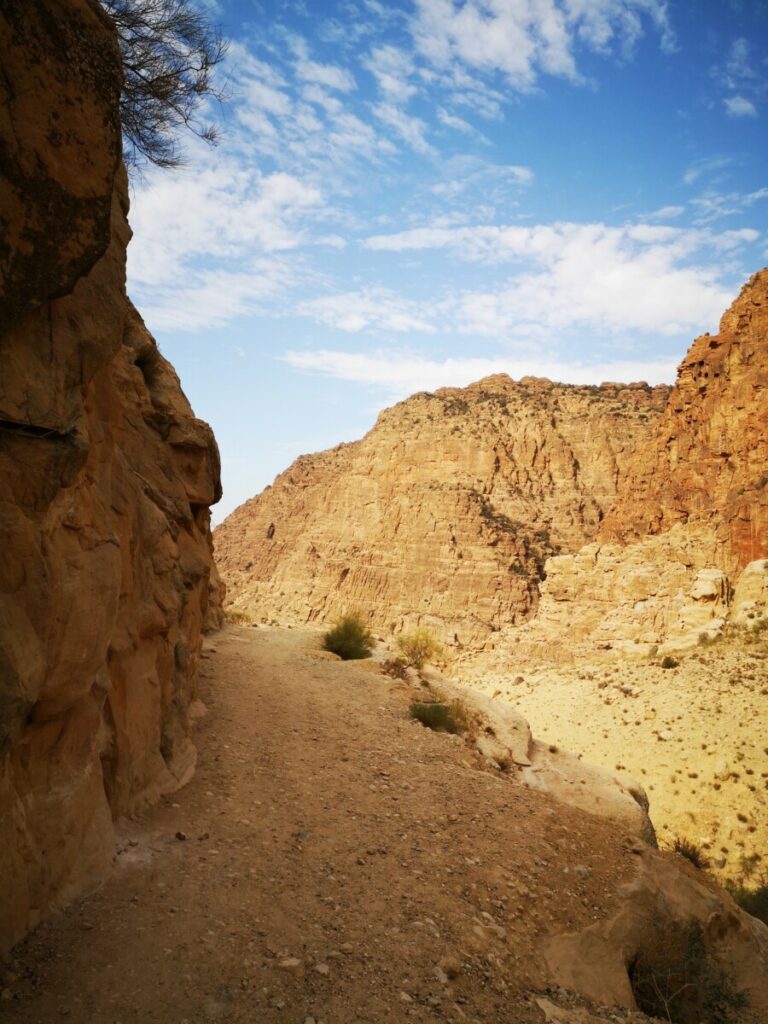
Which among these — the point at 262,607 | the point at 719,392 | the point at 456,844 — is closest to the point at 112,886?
the point at 456,844

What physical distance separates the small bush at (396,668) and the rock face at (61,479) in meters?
8.28

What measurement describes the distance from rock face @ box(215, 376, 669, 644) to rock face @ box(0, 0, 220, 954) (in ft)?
162

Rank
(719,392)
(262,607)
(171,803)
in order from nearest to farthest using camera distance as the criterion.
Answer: (171,803) < (719,392) < (262,607)

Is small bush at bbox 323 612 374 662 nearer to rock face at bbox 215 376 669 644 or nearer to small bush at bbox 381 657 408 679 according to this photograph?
small bush at bbox 381 657 408 679

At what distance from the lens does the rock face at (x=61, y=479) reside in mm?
3326

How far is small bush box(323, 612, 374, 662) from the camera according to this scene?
1631 cm

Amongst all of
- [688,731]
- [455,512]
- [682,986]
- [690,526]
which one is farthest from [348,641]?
[455,512]

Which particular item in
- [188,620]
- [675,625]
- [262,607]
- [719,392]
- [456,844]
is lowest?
[262,607]

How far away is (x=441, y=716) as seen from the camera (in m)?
10.5

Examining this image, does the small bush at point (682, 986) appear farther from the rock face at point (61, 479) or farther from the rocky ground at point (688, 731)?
the rocky ground at point (688, 731)

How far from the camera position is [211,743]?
7.57 meters

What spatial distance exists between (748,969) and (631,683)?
21548mm

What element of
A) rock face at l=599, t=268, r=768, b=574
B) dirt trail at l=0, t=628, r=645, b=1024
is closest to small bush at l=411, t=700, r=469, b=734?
dirt trail at l=0, t=628, r=645, b=1024

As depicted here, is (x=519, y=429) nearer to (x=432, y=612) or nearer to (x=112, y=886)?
(x=432, y=612)
